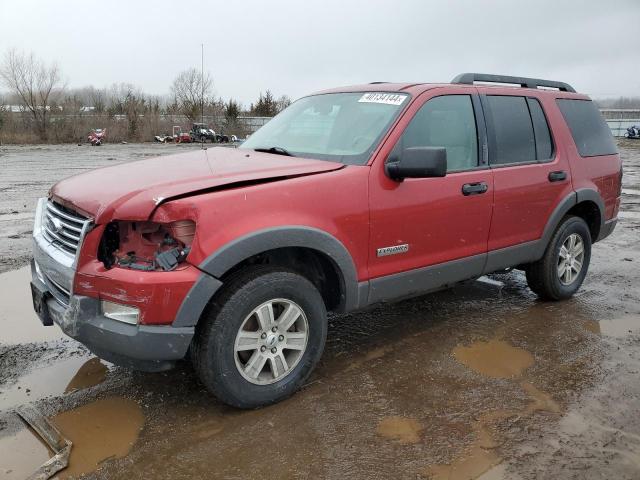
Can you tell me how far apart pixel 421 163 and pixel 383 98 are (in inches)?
32.0

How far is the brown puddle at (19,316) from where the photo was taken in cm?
428

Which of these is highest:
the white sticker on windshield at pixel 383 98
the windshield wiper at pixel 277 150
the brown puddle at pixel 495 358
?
the white sticker on windshield at pixel 383 98

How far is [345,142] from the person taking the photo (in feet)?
12.4

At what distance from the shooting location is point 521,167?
4457mm

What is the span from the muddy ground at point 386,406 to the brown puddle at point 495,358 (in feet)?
0.05

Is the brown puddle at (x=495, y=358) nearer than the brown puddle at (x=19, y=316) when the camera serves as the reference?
Yes

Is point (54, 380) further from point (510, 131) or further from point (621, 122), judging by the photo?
point (621, 122)

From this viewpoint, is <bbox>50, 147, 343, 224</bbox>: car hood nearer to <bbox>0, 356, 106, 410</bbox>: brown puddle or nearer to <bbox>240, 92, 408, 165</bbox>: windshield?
<bbox>240, 92, 408, 165</bbox>: windshield

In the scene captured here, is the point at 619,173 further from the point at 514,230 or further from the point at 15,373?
the point at 15,373

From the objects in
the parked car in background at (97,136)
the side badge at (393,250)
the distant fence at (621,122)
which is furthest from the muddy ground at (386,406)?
the distant fence at (621,122)

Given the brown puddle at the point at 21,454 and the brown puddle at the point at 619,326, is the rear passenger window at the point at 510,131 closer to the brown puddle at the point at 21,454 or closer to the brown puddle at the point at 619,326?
the brown puddle at the point at 619,326

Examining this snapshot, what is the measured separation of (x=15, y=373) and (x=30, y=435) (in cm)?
88

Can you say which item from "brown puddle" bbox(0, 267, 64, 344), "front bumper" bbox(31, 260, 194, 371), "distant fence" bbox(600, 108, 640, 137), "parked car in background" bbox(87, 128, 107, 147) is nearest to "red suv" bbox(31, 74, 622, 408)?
"front bumper" bbox(31, 260, 194, 371)

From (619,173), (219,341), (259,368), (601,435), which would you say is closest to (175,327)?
(219,341)
